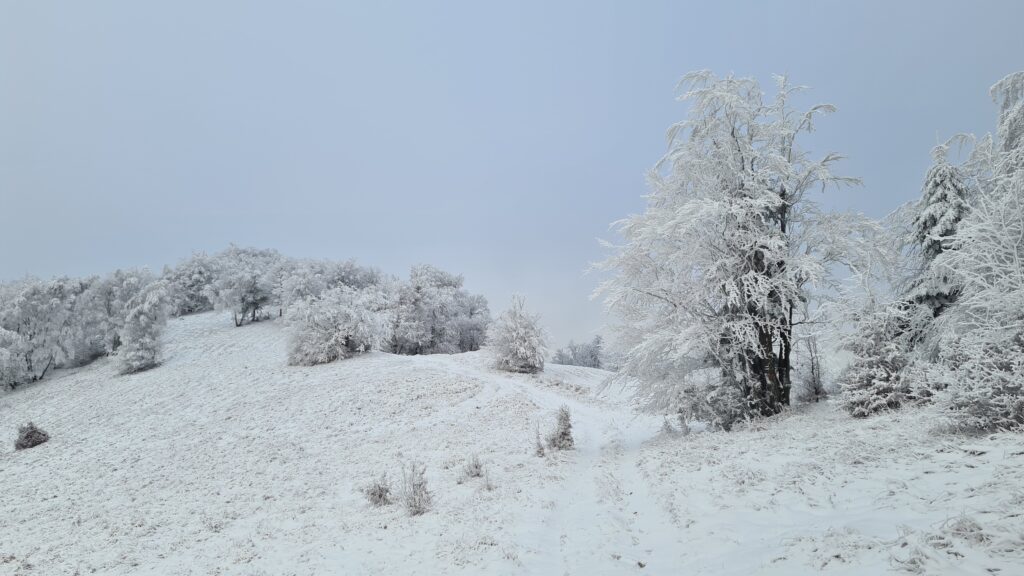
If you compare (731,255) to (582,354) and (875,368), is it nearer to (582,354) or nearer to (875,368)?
(875,368)

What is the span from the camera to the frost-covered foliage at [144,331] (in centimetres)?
3825

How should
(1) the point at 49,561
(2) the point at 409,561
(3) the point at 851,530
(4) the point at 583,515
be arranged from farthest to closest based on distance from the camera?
(1) the point at 49,561
(4) the point at 583,515
(2) the point at 409,561
(3) the point at 851,530

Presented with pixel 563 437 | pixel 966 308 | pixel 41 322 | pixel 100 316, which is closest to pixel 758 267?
pixel 966 308

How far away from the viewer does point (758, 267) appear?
13.5m

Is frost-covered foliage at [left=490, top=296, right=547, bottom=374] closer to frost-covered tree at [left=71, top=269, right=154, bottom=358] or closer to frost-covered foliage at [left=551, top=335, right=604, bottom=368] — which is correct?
frost-covered foliage at [left=551, top=335, right=604, bottom=368]

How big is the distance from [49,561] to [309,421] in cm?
1186

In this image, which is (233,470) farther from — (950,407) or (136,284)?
(136,284)

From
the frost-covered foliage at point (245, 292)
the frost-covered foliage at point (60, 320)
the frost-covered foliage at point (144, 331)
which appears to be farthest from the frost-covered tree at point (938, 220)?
the frost-covered foliage at point (245, 292)

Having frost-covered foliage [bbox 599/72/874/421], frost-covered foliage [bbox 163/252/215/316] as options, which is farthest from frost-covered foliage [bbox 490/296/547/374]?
frost-covered foliage [bbox 163/252/215/316]

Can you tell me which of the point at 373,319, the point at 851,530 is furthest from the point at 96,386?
the point at 851,530

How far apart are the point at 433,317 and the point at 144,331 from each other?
27.3 metres

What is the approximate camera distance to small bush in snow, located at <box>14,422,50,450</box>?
2305cm

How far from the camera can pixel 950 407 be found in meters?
7.62

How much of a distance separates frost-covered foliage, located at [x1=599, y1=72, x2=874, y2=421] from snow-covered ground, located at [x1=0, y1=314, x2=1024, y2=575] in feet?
6.27
